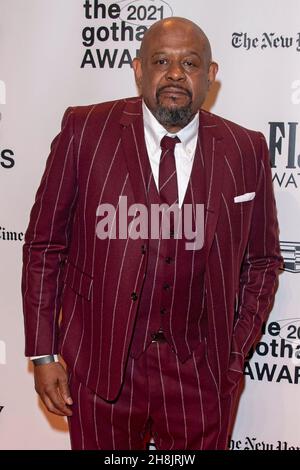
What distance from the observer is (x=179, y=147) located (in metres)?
1.71

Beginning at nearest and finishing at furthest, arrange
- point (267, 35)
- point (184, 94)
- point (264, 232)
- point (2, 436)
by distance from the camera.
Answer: point (184, 94), point (264, 232), point (267, 35), point (2, 436)

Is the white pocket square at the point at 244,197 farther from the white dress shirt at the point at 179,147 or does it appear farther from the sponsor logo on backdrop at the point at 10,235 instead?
the sponsor logo on backdrop at the point at 10,235

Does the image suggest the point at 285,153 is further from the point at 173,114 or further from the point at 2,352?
the point at 2,352

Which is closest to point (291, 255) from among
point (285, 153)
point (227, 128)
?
point (285, 153)

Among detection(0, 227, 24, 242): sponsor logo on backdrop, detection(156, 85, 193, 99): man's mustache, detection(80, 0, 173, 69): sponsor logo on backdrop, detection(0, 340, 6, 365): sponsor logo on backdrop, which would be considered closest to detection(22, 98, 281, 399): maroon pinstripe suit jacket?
detection(156, 85, 193, 99): man's mustache

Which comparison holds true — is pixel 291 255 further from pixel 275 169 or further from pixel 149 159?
pixel 149 159

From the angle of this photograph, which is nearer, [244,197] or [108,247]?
[108,247]

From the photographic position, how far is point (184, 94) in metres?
1.63

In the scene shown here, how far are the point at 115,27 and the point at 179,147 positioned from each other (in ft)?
2.45

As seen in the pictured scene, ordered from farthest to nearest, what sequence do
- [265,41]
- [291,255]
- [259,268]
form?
[291,255]
[265,41]
[259,268]

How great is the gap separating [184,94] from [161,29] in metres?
0.19

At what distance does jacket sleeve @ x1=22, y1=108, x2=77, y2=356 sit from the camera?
5.39 ft

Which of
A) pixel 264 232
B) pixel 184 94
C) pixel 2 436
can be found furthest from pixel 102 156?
pixel 2 436

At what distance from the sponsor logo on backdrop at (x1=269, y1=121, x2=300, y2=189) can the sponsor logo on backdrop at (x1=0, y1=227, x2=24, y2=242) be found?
1.00m
